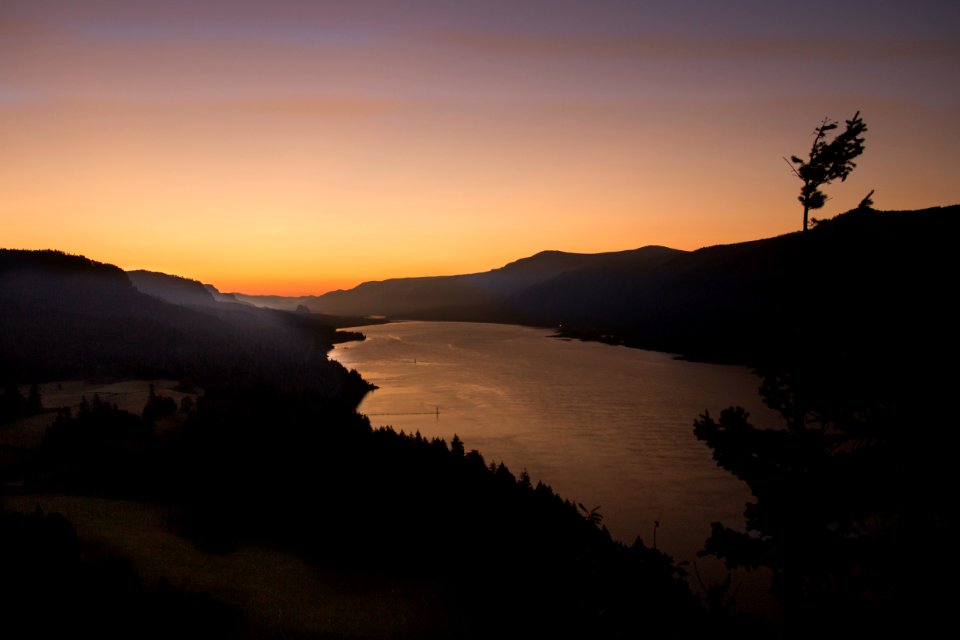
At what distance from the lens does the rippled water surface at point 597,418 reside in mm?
23047

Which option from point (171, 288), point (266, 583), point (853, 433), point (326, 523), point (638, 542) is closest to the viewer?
point (853, 433)

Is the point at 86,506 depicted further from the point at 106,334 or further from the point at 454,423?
the point at 106,334

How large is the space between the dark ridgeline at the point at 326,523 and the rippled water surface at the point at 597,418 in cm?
598

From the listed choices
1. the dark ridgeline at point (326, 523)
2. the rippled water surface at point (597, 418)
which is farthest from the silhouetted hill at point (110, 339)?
the dark ridgeline at point (326, 523)

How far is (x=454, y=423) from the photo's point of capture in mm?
39594

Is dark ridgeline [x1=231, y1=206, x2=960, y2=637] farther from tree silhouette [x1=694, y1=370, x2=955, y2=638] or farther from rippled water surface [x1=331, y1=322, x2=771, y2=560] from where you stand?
rippled water surface [x1=331, y1=322, x2=771, y2=560]

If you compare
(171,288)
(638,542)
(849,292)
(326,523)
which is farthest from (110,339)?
(171,288)

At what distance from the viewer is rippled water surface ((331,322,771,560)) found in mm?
23047

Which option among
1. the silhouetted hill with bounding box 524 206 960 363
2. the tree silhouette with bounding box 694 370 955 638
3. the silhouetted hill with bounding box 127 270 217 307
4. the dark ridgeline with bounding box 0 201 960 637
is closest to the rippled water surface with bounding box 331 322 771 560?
the dark ridgeline with bounding box 0 201 960 637

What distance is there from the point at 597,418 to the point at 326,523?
86.8ft

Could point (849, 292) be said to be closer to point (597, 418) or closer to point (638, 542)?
point (638, 542)

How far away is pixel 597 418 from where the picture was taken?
39.5 metres

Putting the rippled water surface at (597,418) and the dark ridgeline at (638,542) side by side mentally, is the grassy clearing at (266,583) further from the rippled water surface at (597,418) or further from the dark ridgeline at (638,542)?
the rippled water surface at (597,418)

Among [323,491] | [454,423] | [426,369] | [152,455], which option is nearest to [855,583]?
[323,491]
